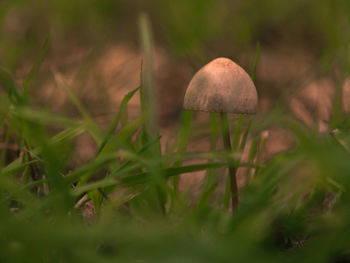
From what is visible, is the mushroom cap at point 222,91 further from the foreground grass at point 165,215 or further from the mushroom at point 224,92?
the foreground grass at point 165,215

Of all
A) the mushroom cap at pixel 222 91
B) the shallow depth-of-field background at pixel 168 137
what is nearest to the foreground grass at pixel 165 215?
the shallow depth-of-field background at pixel 168 137

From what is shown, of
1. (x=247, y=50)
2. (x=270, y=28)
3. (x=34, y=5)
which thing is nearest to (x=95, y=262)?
(x=247, y=50)

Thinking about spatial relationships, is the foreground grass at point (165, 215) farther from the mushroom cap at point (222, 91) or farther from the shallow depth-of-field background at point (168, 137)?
the mushroom cap at point (222, 91)

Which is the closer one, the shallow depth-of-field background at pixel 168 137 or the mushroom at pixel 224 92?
the shallow depth-of-field background at pixel 168 137

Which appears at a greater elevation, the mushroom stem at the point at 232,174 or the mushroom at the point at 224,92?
the mushroom at the point at 224,92

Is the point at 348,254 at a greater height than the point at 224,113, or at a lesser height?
lesser

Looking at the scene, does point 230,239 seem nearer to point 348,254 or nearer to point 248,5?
point 348,254

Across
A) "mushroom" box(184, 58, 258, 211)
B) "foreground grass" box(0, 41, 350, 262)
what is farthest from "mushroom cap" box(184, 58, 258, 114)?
"foreground grass" box(0, 41, 350, 262)
